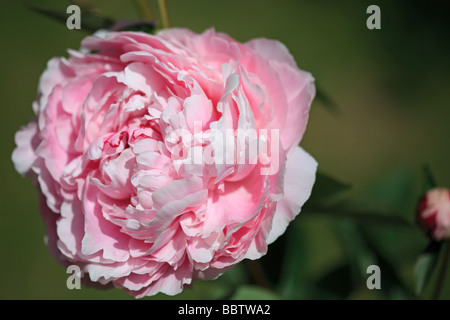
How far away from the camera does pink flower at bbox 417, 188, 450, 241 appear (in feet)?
2.01

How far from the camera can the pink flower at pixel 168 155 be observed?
510mm

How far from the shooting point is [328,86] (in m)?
1.69

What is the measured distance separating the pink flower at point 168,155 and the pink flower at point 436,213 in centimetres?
22

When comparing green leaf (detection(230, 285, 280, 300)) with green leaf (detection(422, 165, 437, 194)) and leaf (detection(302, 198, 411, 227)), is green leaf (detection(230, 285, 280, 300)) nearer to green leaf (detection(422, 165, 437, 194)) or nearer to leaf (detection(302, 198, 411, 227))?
leaf (detection(302, 198, 411, 227))

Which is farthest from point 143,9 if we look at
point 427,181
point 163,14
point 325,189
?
point 427,181

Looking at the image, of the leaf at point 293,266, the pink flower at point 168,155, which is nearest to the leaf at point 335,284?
the leaf at point 293,266

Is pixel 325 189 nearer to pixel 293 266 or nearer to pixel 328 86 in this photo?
pixel 293 266

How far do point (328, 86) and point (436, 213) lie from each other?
3.68 ft

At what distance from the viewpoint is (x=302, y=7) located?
1.83m

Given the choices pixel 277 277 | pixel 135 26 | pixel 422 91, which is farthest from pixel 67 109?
pixel 422 91

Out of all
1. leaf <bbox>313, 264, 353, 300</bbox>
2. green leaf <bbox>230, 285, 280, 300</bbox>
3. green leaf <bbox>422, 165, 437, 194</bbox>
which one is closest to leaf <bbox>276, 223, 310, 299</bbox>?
leaf <bbox>313, 264, 353, 300</bbox>

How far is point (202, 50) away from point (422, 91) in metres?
1.31

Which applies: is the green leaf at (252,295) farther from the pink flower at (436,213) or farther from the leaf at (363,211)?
the pink flower at (436,213)
